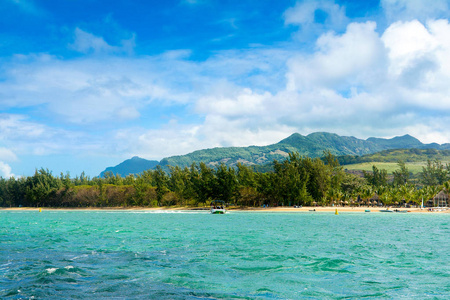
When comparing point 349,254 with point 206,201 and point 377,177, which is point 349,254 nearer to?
point 206,201

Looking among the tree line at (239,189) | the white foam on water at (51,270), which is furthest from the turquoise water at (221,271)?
the tree line at (239,189)

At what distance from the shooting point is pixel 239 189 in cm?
14000

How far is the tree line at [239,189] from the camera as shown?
13538 cm

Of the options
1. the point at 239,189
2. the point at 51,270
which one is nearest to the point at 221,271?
the point at 51,270

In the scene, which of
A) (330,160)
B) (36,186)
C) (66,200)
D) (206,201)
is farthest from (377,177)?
(36,186)

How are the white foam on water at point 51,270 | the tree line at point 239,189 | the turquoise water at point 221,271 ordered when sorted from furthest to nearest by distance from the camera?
the tree line at point 239,189
the white foam on water at point 51,270
the turquoise water at point 221,271

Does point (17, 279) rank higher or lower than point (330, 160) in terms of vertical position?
lower

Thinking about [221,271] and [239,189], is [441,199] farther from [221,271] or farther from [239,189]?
[221,271]

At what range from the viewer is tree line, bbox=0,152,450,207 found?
135375mm

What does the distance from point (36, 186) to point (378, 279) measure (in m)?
183

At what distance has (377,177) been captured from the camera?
177625mm

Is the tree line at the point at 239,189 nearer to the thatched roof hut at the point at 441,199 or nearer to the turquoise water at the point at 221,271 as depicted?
the thatched roof hut at the point at 441,199

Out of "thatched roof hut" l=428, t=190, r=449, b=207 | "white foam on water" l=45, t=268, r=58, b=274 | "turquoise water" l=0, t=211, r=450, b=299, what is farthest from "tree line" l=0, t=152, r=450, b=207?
"white foam on water" l=45, t=268, r=58, b=274

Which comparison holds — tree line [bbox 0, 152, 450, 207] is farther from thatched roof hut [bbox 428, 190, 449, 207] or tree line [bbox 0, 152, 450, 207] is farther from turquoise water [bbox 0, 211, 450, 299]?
turquoise water [bbox 0, 211, 450, 299]
